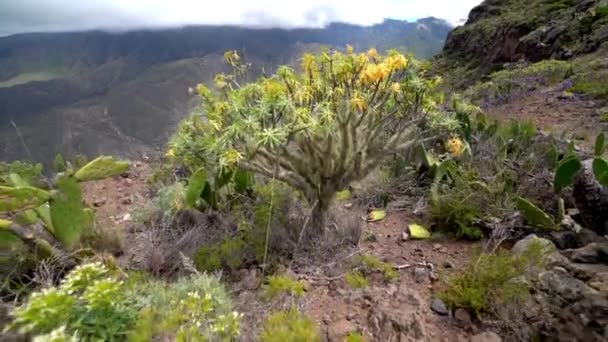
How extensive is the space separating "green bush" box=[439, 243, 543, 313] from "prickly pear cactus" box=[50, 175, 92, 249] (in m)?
2.59

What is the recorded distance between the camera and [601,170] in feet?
8.06

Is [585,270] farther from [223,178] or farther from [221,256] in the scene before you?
[223,178]

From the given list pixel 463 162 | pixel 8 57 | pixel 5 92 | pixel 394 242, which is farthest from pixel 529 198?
pixel 8 57

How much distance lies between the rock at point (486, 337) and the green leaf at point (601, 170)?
1338 mm

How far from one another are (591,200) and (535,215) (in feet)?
1.37

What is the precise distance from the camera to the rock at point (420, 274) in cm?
244

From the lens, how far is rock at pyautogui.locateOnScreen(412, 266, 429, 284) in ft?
8.00

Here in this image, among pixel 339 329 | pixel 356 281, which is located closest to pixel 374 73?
pixel 356 281

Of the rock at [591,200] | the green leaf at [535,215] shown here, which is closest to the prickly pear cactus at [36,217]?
the green leaf at [535,215]

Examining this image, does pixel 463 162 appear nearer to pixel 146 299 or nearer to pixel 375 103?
pixel 375 103

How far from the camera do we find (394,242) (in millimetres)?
2957

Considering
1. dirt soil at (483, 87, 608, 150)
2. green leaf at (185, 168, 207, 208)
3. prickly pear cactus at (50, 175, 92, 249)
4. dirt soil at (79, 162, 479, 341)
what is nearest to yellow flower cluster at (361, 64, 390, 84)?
dirt soil at (79, 162, 479, 341)

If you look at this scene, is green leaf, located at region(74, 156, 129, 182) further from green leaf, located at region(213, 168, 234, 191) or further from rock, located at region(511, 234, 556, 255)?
rock, located at region(511, 234, 556, 255)

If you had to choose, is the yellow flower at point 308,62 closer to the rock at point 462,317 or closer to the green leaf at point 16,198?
the rock at point 462,317
